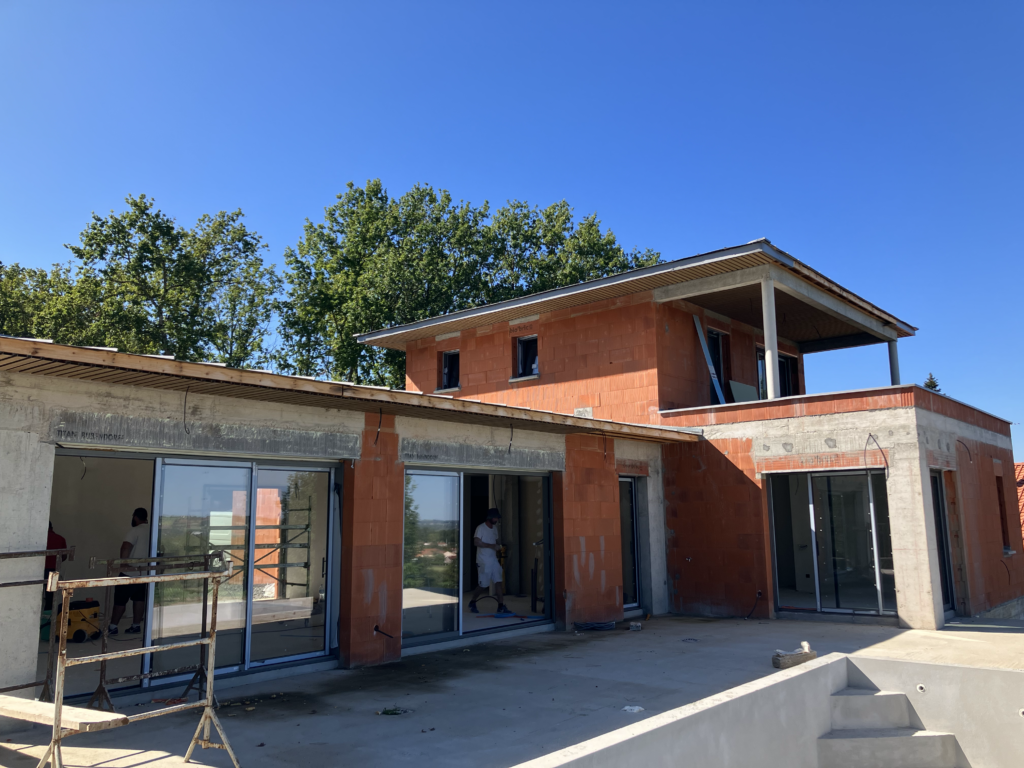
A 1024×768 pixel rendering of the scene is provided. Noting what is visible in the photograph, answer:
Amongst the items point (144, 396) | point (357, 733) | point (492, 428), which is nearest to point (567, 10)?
point (492, 428)

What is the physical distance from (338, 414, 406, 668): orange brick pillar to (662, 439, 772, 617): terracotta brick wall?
22.4ft

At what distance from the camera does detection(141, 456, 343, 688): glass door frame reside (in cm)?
693

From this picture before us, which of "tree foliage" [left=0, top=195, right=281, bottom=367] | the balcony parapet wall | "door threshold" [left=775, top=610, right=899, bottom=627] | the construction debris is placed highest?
"tree foliage" [left=0, top=195, right=281, bottom=367]

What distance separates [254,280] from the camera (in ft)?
106

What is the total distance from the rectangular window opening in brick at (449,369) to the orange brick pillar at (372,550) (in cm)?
1029

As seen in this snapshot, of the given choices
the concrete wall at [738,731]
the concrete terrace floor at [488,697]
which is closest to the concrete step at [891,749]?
the concrete wall at [738,731]

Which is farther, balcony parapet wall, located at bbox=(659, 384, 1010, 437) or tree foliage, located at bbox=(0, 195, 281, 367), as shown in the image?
tree foliage, located at bbox=(0, 195, 281, 367)

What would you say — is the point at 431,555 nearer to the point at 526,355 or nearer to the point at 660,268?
the point at 660,268

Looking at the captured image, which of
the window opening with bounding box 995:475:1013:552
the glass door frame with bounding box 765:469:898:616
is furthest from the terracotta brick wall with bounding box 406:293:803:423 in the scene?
the window opening with bounding box 995:475:1013:552

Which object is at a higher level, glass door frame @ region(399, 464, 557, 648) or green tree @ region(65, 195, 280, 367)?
green tree @ region(65, 195, 280, 367)

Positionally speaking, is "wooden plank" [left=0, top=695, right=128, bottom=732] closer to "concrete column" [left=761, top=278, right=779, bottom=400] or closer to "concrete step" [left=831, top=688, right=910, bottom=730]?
"concrete step" [left=831, top=688, right=910, bottom=730]

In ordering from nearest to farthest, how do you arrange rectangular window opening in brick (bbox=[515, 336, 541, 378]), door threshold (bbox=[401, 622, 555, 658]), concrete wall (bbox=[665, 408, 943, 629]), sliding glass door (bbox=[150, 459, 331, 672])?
sliding glass door (bbox=[150, 459, 331, 672])
door threshold (bbox=[401, 622, 555, 658])
concrete wall (bbox=[665, 408, 943, 629])
rectangular window opening in brick (bbox=[515, 336, 541, 378])

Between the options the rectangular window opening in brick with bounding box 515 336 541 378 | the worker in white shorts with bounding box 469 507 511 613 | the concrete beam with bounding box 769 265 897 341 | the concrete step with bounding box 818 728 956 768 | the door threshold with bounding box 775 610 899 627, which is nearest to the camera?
A: the concrete step with bounding box 818 728 956 768

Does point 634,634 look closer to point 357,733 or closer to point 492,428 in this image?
point 492,428
